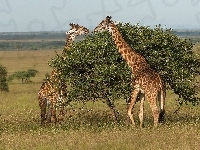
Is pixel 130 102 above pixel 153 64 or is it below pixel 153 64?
below

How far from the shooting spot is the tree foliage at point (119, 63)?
1352 centimetres

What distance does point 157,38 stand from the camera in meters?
14.0

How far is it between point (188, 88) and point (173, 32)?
6.28 feet

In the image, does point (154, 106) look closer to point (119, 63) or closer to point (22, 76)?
point (119, 63)

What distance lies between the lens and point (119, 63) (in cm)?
1391

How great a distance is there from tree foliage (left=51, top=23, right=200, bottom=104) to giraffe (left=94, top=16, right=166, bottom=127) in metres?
0.40

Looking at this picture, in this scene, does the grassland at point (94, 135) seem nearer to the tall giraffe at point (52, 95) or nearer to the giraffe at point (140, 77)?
the tall giraffe at point (52, 95)

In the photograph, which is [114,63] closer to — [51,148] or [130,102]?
[130,102]

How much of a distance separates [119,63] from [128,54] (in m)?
0.79

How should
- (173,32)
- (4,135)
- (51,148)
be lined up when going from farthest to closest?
(173,32), (4,135), (51,148)

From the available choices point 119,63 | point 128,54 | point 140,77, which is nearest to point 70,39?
point 119,63

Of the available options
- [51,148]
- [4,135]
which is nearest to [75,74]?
[4,135]

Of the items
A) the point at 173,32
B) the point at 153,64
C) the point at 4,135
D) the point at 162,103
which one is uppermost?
the point at 173,32

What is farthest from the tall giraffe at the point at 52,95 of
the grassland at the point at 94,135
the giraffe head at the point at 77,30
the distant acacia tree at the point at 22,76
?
the distant acacia tree at the point at 22,76
